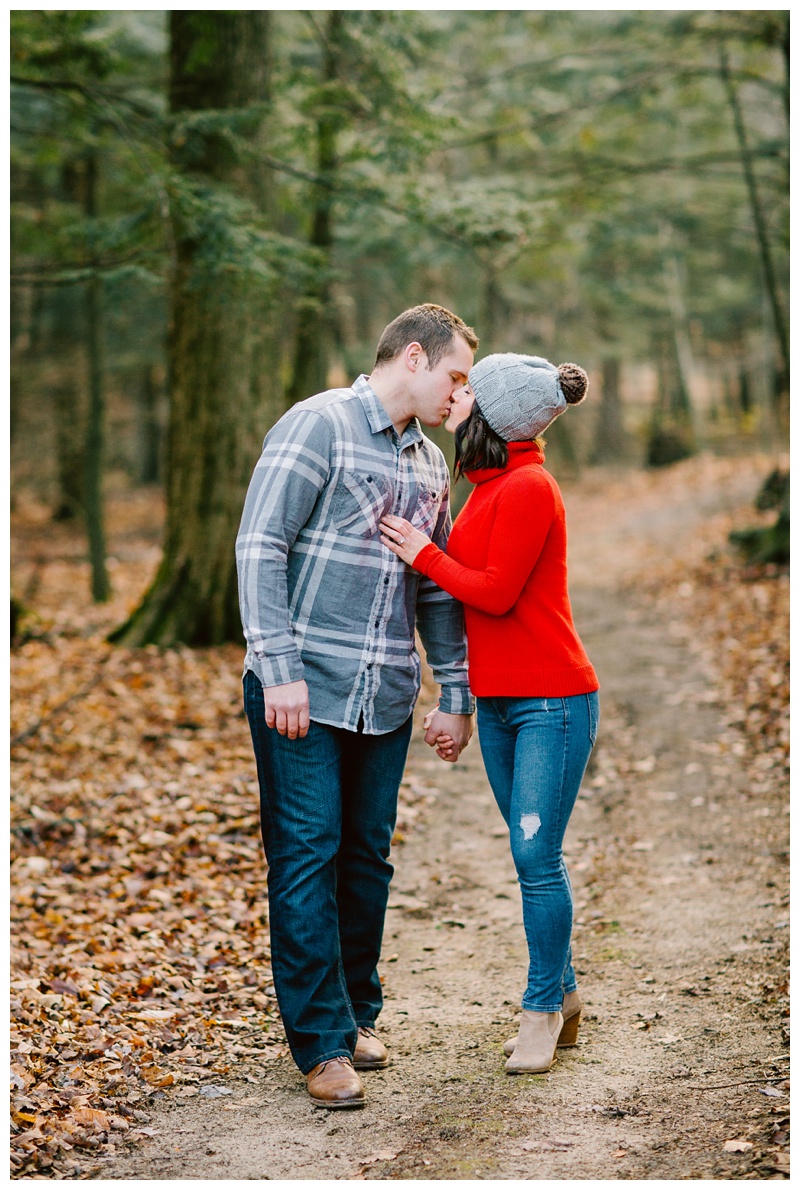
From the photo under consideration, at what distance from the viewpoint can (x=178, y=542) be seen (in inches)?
369

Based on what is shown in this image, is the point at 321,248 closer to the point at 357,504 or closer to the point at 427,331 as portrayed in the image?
the point at 427,331

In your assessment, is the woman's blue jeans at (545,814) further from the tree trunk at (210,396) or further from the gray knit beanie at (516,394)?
the tree trunk at (210,396)

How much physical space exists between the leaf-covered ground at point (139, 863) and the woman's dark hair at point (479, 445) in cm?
219

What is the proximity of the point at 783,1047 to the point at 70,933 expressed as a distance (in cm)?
298

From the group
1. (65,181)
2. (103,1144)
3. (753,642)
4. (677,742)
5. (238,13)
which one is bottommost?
(103,1144)

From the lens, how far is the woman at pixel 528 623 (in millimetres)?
3309

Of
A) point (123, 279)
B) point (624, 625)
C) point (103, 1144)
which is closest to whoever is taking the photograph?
point (103, 1144)

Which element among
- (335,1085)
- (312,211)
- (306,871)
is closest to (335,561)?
(306,871)

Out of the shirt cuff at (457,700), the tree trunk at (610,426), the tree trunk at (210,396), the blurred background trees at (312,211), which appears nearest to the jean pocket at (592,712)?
the shirt cuff at (457,700)

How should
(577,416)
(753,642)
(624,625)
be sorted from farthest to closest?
(577,416), (624,625), (753,642)

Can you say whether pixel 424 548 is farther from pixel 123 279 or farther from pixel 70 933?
pixel 123 279

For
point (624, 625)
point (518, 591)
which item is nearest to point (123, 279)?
point (518, 591)

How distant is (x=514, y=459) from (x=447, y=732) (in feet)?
3.09

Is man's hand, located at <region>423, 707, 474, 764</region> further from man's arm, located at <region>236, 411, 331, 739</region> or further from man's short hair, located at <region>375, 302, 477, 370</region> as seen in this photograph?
man's short hair, located at <region>375, 302, 477, 370</region>
